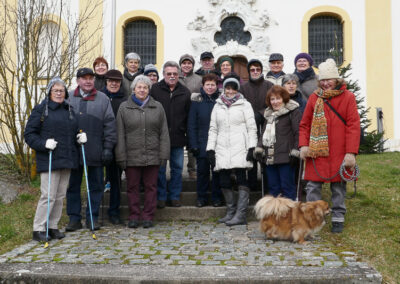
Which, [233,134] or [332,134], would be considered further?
[233,134]

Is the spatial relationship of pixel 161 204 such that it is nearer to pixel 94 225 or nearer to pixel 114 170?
pixel 114 170

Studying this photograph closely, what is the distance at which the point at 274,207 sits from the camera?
4.89 metres

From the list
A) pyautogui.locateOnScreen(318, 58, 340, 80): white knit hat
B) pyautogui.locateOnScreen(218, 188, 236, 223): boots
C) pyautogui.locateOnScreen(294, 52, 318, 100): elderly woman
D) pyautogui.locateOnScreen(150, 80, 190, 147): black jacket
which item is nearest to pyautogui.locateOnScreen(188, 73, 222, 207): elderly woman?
pyautogui.locateOnScreen(150, 80, 190, 147): black jacket

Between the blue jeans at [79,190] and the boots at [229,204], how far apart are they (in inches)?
66.6

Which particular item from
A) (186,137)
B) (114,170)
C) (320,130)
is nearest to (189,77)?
(186,137)

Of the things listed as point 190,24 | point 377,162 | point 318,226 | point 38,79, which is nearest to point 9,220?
point 38,79

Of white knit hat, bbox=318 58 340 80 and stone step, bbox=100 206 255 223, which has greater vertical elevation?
white knit hat, bbox=318 58 340 80

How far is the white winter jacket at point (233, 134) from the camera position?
226 inches

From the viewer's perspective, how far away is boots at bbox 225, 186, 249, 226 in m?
5.80

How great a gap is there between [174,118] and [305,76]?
206 cm

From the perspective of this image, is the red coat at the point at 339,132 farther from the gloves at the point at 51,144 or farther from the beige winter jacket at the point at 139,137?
the gloves at the point at 51,144

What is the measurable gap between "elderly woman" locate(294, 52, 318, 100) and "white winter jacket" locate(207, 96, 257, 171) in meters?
1.07

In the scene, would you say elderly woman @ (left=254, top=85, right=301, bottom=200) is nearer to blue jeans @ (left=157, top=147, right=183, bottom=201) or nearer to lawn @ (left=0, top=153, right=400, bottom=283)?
lawn @ (left=0, top=153, right=400, bottom=283)

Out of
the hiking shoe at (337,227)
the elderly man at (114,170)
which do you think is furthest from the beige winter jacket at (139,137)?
the hiking shoe at (337,227)
